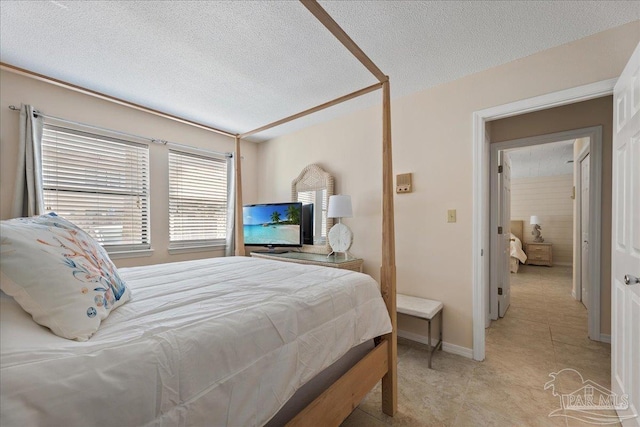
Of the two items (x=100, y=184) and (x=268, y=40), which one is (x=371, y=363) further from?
(x=100, y=184)

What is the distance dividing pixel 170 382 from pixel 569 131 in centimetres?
370

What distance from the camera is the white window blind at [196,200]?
3316mm

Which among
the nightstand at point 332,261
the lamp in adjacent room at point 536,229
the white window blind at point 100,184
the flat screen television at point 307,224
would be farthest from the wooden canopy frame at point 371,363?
the lamp in adjacent room at point 536,229

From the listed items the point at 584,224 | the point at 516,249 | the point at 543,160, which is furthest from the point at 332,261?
the point at 543,160

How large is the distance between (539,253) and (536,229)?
0.63 metres

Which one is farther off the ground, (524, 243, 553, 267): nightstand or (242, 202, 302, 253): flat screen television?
(242, 202, 302, 253): flat screen television

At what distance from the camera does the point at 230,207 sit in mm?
3797

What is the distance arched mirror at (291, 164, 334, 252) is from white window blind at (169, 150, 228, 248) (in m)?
1.23

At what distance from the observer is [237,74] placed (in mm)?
2301

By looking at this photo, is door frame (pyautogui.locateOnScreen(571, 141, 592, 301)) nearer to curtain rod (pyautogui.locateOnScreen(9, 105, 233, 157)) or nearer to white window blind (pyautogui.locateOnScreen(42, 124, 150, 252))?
curtain rod (pyautogui.locateOnScreen(9, 105, 233, 157))

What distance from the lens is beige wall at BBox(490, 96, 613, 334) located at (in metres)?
2.45

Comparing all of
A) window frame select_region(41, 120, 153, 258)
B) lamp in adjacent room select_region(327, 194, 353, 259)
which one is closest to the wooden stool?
lamp in adjacent room select_region(327, 194, 353, 259)

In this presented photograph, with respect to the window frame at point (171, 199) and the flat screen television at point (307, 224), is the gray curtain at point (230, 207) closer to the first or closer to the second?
the window frame at point (171, 199)

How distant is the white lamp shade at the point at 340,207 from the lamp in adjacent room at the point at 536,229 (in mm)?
6050
